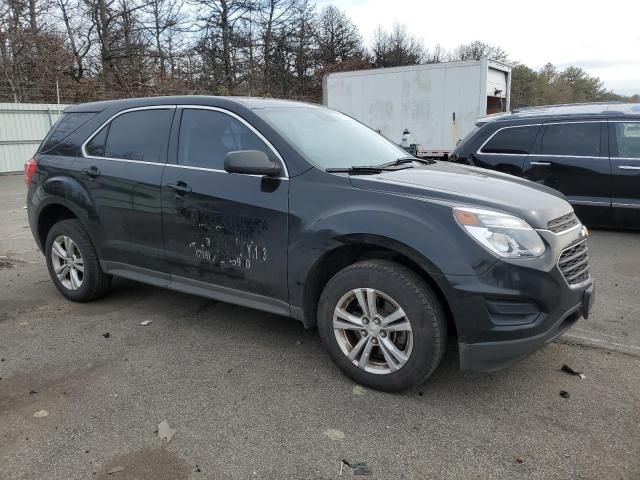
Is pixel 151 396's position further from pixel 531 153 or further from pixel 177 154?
pixel 531 153

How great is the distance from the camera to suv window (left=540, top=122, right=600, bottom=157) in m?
7.08

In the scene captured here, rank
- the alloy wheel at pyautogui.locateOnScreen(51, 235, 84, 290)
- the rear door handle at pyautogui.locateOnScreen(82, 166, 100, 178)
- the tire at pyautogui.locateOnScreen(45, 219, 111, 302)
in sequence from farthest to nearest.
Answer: the alloy wheel at pyautogui.locateOnScreen(51, 235, 84, 290) < the tire at pyautogui.locateOnScreen(45, 219, 111, 302) < the rear door handle at pyautogui.locateOnScreen(82, 166, 100, 178)

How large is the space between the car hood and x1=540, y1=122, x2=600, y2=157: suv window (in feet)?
13.1

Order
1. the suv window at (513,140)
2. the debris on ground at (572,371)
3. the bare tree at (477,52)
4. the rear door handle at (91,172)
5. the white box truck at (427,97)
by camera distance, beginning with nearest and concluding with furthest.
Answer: the debris on ground at (572,371), the rear door handle at (91,172), the suv window at (513,140), the white box truck at (427,97), the bare tree at (477,52)

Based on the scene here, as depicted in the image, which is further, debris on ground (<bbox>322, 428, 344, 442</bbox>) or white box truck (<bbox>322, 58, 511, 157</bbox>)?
white box truck (<bbox>322, 58, 511, 157</bbox>)

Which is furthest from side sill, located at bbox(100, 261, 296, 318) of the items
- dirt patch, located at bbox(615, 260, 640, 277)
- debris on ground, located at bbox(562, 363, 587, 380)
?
dirt patch, located at bbox(615, 260, 640, 277)

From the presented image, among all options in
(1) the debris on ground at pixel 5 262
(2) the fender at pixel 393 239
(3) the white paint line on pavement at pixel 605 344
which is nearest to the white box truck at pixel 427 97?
(1) the debris on ground at pixel 5 262

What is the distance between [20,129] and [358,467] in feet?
62.0

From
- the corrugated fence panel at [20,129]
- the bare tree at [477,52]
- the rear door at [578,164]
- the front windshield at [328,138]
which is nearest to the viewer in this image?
the front windshield at [328,138]

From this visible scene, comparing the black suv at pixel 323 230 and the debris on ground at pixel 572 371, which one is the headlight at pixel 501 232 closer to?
the black suv at pixel 323 230

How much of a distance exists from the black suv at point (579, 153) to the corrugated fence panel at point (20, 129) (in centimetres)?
1556

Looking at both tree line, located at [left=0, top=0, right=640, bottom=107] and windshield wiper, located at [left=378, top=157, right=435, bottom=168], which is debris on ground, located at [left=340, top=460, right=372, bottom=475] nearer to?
windshield wiper, located at [left=378, top=157, right=435, bottom=168]

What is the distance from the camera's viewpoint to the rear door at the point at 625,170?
6801mm

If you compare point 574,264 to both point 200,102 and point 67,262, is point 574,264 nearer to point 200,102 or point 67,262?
point 200,102
